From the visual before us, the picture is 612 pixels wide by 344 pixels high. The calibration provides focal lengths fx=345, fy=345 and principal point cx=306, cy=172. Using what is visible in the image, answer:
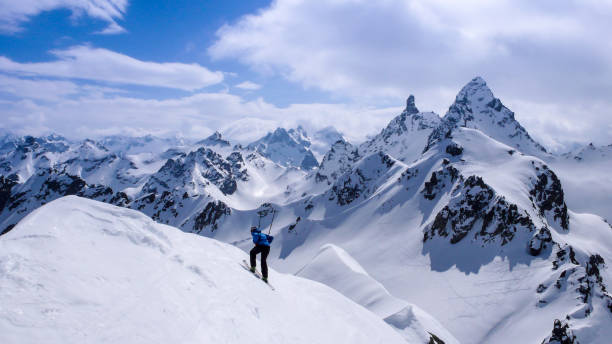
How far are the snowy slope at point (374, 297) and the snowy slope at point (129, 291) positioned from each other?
845 centimetres

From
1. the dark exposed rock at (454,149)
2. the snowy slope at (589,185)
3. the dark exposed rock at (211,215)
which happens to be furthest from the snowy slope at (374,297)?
the snowy slope at (589,185)

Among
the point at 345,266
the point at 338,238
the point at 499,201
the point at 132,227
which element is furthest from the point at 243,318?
the point at 338,238

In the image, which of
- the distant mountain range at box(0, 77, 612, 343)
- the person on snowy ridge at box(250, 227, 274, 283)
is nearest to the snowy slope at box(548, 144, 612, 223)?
the distant mountain range at box(0, 77, 612, 343)

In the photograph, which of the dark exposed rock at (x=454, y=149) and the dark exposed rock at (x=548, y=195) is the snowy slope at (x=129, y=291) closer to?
the dark exposed rock at (x=548, y=195)

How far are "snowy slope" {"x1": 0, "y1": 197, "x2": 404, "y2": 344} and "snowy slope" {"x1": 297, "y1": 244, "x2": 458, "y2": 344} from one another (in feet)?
27.7

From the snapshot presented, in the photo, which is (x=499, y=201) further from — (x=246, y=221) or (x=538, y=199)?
(x=246, y=221)

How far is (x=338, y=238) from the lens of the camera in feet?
402

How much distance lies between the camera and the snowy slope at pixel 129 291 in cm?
777

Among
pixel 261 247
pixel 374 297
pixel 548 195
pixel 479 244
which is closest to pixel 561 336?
pixel 374 297

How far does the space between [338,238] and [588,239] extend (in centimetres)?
7414

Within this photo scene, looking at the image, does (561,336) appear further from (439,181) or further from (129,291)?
(439,181)

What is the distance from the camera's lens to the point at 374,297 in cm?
3875

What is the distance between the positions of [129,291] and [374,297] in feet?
110

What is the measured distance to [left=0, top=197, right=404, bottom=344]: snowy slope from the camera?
7766mm
